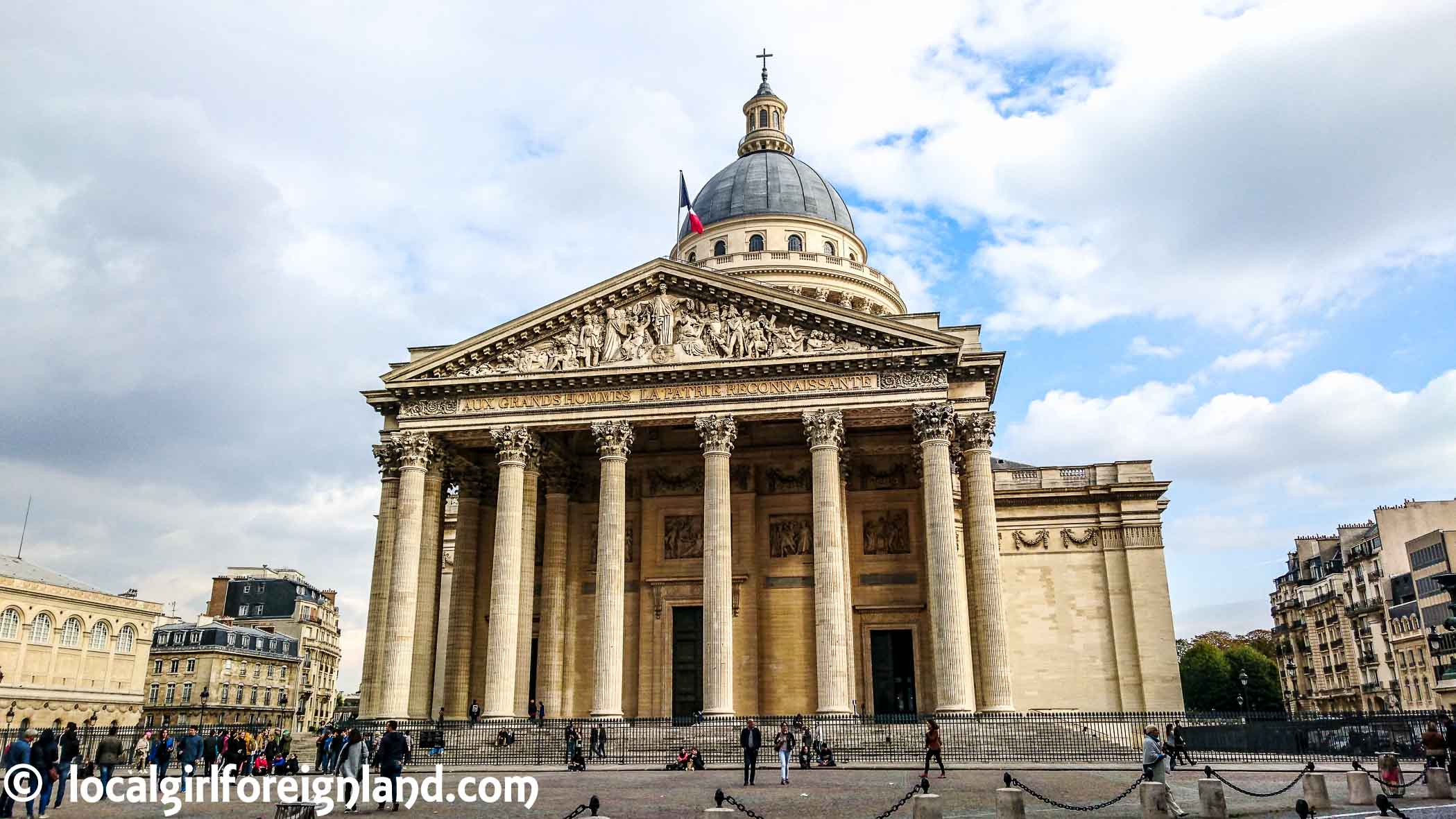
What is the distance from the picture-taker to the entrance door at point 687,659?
35.4 m

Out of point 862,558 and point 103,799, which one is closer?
point 103,799

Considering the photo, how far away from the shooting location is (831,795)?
58.3 feet

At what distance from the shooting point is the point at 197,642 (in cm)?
6812

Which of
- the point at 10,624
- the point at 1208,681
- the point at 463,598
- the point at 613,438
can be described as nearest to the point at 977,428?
the point at 613,438

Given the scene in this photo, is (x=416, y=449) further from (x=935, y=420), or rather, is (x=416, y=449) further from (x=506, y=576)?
(x=935, y=420)

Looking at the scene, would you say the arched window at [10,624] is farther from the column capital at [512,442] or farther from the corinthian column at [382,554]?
the column capital at [512,442]

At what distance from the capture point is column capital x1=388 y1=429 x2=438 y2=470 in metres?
32.9

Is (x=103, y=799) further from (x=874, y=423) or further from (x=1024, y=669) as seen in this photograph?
(x=1024, y=669)

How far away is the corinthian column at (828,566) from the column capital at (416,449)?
12.0 meters

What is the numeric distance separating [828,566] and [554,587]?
34.0ft

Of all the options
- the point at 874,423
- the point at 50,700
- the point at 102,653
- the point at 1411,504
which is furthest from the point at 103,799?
the point at 1411,504

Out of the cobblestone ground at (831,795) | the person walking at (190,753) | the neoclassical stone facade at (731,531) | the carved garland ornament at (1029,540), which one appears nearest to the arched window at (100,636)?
the neoclassical stone facade at (731,531)

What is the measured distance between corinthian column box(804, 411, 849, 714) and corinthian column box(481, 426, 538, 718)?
894 centimetres

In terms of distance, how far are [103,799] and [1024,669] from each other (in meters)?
31.8
